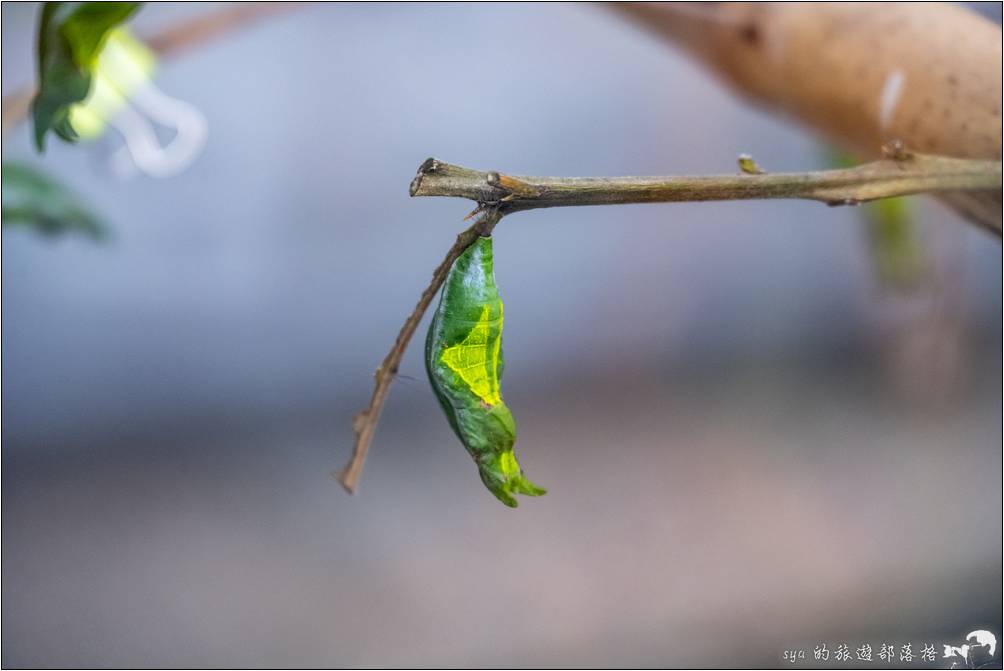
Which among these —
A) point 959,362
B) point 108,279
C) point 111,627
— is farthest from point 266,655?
point 959,362

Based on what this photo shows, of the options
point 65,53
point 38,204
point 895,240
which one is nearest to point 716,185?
point 65,53

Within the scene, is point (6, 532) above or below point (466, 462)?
below

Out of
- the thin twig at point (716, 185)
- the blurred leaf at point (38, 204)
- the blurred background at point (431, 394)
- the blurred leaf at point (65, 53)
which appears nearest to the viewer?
the thin twig at point (716, 185)

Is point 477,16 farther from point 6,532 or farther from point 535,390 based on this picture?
point 6,532

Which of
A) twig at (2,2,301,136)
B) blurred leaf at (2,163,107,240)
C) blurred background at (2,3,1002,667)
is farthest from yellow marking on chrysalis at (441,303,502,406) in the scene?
blurred background at (2,3,1002,667)

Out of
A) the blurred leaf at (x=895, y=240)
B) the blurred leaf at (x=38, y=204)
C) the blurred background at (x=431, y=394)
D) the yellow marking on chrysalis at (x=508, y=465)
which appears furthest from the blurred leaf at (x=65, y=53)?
the blurred background at (x=431, y=394)

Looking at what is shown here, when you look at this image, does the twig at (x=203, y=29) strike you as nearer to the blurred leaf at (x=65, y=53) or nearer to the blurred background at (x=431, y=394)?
the blurred leaf at (x=65, y=53)

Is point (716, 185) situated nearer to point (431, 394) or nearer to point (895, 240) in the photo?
point (895, 240)
